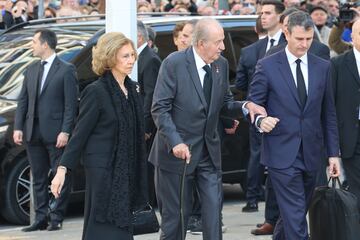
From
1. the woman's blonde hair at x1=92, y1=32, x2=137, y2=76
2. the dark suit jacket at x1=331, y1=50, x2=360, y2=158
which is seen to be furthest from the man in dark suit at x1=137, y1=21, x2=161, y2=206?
the woman's blonde hair at x1=92, y1=32, x2=137, y2=76

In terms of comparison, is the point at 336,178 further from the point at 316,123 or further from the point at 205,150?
the point at 205,150

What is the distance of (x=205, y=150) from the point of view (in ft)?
27.0

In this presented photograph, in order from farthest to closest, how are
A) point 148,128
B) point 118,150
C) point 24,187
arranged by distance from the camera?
point 24,187 → point 148,128 → point 118,150

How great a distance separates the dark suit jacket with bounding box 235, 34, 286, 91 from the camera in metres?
10.6

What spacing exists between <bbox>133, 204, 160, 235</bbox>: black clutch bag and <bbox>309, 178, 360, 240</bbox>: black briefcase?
1.28m

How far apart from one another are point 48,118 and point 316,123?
340cm

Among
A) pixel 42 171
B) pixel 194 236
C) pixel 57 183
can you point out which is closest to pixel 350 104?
pixel 194 236

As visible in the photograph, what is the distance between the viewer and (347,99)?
28.3ft

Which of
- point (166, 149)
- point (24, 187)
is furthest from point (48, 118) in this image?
point (166, 149)

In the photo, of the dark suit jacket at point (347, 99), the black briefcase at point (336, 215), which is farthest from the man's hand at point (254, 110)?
the dark suit jacket at point (347, 99)

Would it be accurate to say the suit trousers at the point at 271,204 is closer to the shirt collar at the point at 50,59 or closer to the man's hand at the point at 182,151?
the man's hand at the point at 182,151

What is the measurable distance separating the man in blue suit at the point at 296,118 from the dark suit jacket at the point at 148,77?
6.63ft

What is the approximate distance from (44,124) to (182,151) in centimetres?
321

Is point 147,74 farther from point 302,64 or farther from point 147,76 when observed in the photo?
point 302,64
